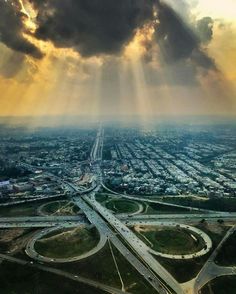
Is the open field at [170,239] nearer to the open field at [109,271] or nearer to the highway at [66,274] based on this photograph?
the open field at [109,271]

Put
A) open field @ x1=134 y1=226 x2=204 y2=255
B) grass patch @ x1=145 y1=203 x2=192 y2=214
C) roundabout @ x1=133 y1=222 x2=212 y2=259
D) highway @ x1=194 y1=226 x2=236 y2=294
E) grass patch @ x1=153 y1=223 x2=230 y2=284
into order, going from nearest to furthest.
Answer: highway @ x1=194 y1=226 x2=236 y2=294 < grass patch @ x1=153 y1=223 x2=230 y2=284 < roundabout @ x1=133 y1=222 x2=212 y2=259 < open field @ x1=134 y1=226 x2=204 y2=255 < grass patch @ x1=145 y1=203 x2=192 y2=214

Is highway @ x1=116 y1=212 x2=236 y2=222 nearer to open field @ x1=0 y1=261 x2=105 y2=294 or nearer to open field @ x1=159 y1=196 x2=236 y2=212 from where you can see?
open field @ x1=159 y1=196 x2=236 y2=212

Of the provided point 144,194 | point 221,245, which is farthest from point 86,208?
point 221,245

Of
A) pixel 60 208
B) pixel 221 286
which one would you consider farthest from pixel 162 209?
pixel 221 286

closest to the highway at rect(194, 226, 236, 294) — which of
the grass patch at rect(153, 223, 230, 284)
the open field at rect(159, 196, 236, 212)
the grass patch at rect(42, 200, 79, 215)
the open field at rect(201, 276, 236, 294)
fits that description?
the grass patch at rect(153, 223, 230, 284)

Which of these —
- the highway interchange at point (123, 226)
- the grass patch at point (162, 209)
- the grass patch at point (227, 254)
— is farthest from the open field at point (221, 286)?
the grass patch at point (162, 209)

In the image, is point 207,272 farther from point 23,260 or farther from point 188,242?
point 23,260
